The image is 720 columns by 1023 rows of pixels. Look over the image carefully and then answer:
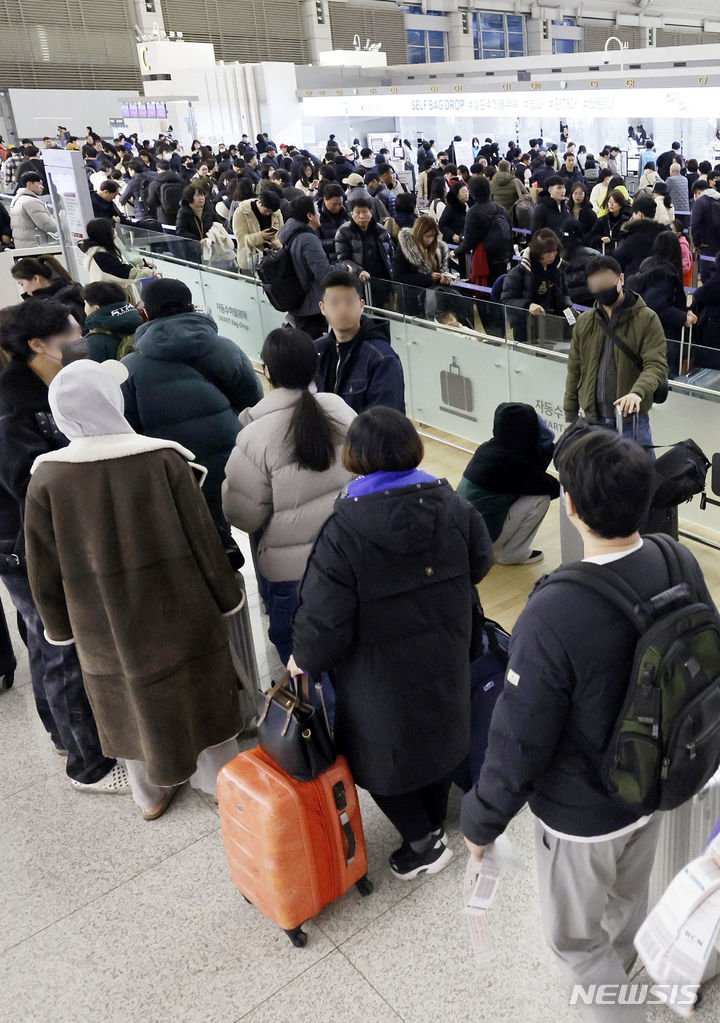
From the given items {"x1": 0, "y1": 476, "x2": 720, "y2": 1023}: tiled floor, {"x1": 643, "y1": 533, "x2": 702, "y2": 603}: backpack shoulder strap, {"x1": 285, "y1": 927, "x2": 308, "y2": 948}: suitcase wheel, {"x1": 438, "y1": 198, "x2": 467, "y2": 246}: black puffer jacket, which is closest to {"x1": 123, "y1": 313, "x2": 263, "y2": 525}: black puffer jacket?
{"x1": 0, "y1": 476, "x2": 720, "y2": 1023}: tiled floor

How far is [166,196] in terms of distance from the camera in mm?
10336

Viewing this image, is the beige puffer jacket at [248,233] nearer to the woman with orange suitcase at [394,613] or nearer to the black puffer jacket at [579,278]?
the black puffer jacket at [579,278]

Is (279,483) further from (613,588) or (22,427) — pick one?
(613,588)

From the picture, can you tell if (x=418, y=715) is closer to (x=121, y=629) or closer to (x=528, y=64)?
(x=121, y=629)

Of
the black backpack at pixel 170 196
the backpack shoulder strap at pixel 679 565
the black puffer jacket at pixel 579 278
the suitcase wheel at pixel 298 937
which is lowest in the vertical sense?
the suitcase wheel at pixel 298 937

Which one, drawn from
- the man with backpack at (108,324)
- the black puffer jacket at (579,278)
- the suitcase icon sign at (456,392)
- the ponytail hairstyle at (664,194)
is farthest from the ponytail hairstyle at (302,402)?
the ponytail hairstyle at (664,194)

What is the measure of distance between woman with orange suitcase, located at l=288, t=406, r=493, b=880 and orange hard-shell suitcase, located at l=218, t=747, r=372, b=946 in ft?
0.41

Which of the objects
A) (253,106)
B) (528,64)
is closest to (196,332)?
(528,64)

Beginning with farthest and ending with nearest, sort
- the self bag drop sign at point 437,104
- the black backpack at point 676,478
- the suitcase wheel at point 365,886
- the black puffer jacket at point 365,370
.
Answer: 1. the self bag drop sign at point 437,104
2. the black puffer jacket at point 365,370
3. the black backpack at point 676,478
4. the suitcase wheel at point 365,886

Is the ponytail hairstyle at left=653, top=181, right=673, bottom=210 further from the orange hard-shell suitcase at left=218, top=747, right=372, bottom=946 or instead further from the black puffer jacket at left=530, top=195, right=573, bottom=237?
the orange hard-shell suitcase at left=218, top=747, right=372, bottom=946

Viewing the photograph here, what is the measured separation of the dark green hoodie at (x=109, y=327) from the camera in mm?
3906

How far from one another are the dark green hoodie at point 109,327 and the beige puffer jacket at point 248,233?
12.1ft

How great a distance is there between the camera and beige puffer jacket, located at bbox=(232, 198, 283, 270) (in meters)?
7.36

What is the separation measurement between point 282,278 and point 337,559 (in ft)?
13.4
